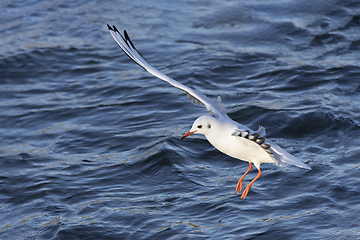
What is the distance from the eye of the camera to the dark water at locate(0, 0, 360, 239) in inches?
309

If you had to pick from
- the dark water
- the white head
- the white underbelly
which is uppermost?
the white head

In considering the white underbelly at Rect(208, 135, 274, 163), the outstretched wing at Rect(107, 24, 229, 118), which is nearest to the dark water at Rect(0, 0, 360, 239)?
the white underbelly at Rect(208, 135, 274, 163)

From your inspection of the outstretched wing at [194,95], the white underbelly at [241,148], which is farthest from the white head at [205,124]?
the outstretched wing at [194,95]

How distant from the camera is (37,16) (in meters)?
17.4

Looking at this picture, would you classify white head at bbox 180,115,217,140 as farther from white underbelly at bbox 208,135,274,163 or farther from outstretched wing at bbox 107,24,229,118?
outstretched wing at bbox 107,24,229,118

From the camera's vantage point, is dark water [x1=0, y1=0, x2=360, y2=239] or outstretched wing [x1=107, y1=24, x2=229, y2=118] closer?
outstretched wing [x1=107, y1=24, x2=229, y2=118]

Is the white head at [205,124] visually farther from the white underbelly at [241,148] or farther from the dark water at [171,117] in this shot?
the dark water at [171,117]

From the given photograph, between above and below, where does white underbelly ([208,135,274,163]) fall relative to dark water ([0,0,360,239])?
above

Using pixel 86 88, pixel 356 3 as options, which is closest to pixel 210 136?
pixel 86 88

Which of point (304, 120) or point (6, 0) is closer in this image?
point (304, 120)

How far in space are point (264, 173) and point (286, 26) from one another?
753cm

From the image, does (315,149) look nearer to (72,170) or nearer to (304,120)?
(304,120)

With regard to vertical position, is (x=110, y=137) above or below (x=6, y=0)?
below

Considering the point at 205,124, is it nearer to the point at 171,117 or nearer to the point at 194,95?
the point at 194,95
